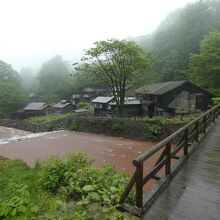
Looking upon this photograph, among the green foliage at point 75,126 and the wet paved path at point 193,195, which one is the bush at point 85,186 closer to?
the wet paved path at point 193,195

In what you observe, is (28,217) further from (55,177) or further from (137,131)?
(137,131)

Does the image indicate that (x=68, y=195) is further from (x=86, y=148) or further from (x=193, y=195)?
(x=86, y=148)

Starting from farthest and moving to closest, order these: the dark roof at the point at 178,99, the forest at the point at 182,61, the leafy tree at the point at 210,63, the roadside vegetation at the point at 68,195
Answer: the dark roof at the point at 178,99 < the forest at the point at 182,61 < the leafy tree at the point at 210,63 < the roadside vegetation at the point at 68,195

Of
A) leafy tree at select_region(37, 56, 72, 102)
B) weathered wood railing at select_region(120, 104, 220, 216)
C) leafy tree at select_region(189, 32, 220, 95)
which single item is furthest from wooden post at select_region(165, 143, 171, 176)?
leafy tree at select_region(37, 56, 72, 102)

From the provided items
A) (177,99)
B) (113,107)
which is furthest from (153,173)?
(113,107)

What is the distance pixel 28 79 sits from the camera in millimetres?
80562

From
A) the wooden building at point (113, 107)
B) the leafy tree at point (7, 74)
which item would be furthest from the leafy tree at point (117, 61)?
the leafy tree at point (7, 74)

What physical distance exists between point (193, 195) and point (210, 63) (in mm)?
25351

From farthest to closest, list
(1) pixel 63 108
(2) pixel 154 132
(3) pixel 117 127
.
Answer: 1. (1) pixel 63 108
2. (3) pixel 117 127
3. (2) pixel 154 132

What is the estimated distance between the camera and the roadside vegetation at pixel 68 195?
3.66 meters

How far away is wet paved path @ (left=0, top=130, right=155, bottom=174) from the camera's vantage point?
599 inches

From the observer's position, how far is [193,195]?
4359mm

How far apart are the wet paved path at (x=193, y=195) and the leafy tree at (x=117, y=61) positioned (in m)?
18.4

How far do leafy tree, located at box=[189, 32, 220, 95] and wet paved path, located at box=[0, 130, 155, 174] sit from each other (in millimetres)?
13022
